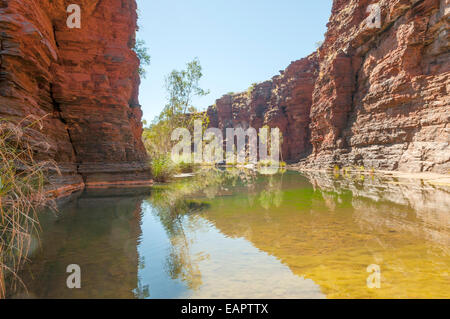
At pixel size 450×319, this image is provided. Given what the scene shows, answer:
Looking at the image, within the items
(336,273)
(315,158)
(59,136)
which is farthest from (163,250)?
(315,158)

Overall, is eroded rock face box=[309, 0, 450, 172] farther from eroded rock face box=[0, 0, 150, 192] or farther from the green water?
eroded rock face box=[0, 0, 150, 192]

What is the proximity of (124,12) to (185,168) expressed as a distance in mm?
12334

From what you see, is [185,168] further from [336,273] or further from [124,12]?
[336,273]

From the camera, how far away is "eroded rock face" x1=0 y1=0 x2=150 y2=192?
7.51m

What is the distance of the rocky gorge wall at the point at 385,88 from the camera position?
587 inches

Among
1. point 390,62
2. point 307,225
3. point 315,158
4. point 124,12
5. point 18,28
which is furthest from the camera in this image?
point 315,158

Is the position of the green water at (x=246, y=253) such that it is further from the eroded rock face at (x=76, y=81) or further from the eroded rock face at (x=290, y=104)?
the eroded rock face at (x=290, y=104)

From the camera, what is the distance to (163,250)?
3475mm

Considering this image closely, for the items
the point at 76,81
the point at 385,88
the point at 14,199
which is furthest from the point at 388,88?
the point at 14,199

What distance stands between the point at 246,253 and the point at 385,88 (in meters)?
21.4

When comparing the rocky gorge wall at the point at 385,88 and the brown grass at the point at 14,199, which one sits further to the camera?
the rocky gorge wall at the point at 385,88

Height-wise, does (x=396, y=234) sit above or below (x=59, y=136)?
below

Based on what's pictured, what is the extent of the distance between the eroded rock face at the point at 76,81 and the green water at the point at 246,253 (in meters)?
5.14

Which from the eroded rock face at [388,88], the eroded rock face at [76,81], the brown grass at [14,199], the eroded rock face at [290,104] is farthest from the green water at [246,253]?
the eroded rock face at [290,104]
